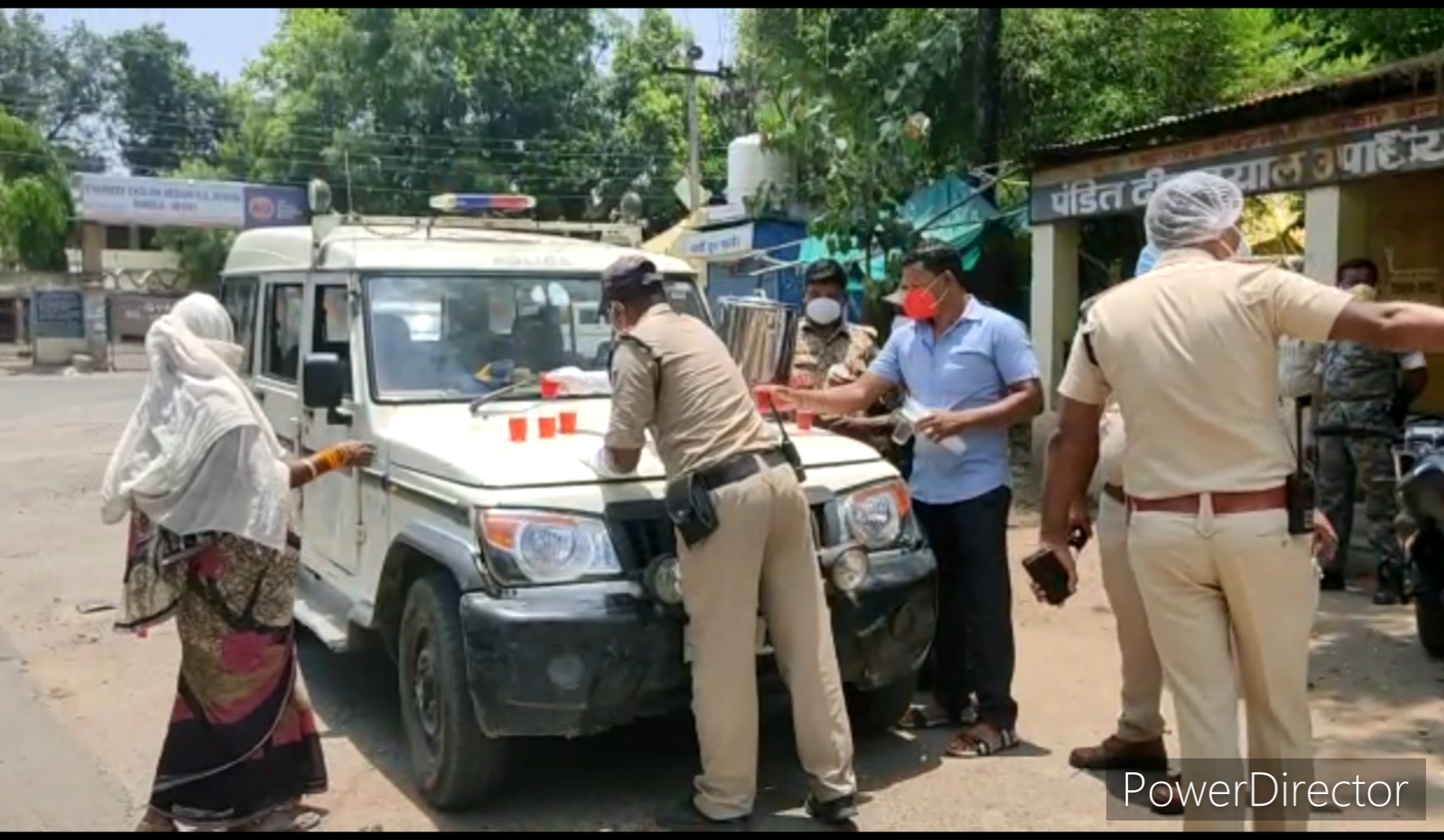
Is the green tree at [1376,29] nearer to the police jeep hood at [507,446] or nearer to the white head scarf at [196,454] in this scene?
the police jeep hood at [507,446]

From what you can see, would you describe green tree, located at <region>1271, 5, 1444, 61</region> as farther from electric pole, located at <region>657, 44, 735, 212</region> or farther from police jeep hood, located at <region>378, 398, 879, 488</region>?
electric pole, located at <region>657, 44, 735, 212</region>

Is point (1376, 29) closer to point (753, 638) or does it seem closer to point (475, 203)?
point (475, 203)

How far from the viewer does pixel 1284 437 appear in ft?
11.3

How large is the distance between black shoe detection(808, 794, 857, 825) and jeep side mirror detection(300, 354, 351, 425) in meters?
2.27

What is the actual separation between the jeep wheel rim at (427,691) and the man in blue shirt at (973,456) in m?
1.53

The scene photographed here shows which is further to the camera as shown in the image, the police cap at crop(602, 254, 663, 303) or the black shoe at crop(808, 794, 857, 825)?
the police cap at crop(602, 254, 663, 303)

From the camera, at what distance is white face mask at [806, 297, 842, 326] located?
599 centimetres

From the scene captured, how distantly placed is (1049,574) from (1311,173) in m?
6.23

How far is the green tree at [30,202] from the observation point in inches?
1553

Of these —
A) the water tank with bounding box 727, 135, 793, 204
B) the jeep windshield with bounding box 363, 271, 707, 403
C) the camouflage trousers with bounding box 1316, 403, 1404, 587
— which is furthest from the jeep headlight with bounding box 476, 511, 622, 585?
the water tank with bounding box 727, 135, 793, 204

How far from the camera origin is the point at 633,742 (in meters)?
5.16

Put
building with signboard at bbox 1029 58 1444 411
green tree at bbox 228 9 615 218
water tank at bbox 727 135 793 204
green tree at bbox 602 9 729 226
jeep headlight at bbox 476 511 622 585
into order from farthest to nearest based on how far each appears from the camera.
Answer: green tree at bbox 602 9 729 226 < green tree at bbox 228 9 615 218 < water tank at bbox 727 135 793 204 < building with signboard at bbox 1029 58 1444 411 < jeep headlight at bbox 476 511 622 585

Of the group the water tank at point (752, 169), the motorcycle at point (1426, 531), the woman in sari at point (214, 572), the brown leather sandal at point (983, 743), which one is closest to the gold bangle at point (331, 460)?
the woman in sari at point (214, 572)

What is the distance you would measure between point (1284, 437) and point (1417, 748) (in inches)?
86.8
